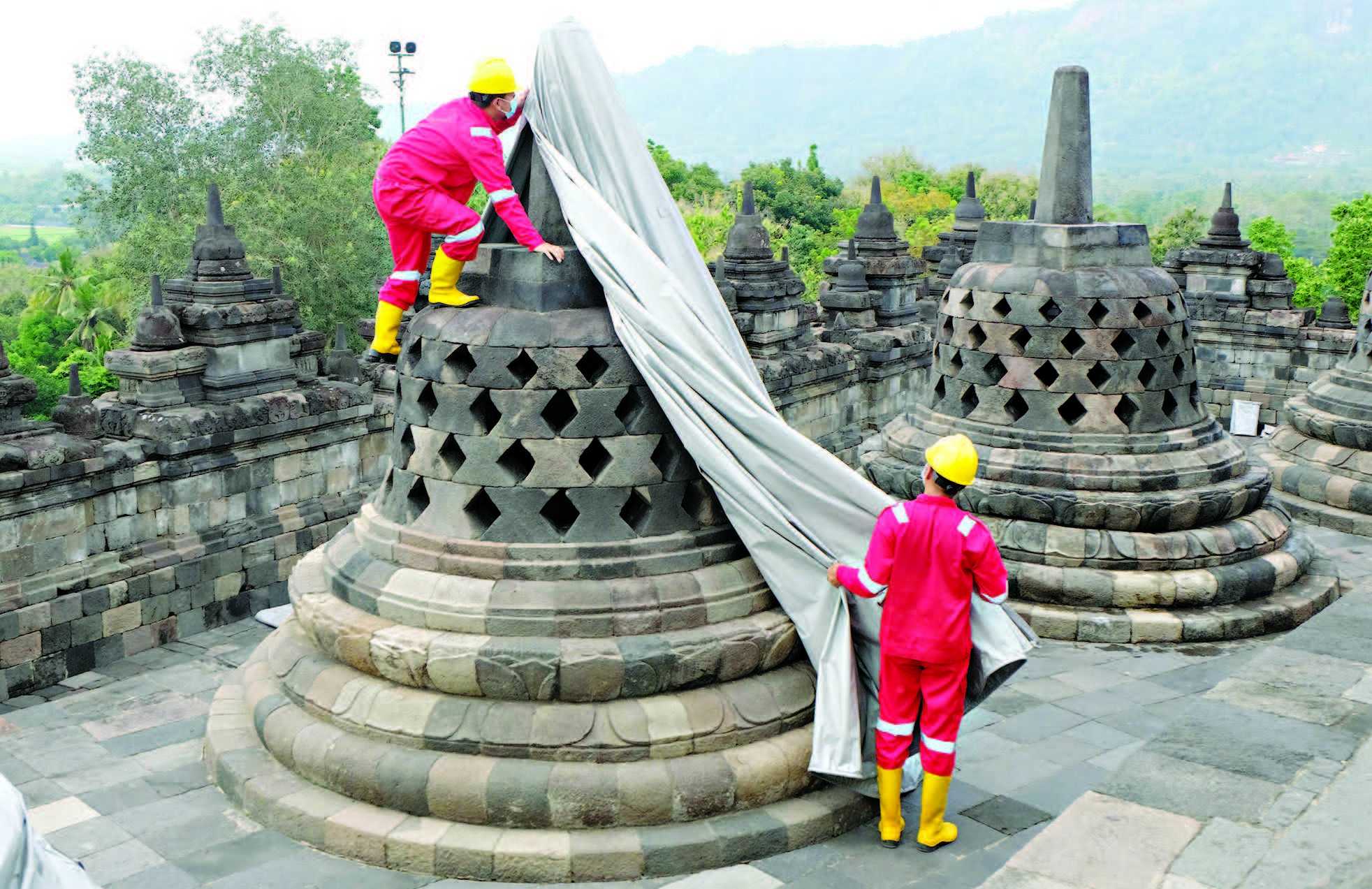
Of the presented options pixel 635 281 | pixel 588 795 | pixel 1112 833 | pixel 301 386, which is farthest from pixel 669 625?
pixel 301 386

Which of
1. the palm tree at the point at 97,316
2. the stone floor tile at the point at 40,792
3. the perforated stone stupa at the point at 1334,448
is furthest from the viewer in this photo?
the palm tree at the point at 97,316

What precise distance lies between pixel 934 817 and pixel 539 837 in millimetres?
1684

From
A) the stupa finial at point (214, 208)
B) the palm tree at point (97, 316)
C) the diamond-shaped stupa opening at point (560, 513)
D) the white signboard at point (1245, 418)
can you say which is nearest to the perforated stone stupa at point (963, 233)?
the white signboard at point (1245, 418)

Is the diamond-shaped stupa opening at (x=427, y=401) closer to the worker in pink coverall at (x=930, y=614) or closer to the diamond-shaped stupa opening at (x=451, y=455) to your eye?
the diamond-shaped stupa opening at (x=451, y=455)

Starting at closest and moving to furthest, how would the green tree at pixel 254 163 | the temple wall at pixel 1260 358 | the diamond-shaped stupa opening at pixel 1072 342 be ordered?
the diamond-shaped stupa opening at pixel 1072 342
the temple wall at pixel 1260 358
the green tree at pixel 254 163

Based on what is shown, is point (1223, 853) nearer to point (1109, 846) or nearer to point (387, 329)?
point (1109, 846)

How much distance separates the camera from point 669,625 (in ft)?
19.9

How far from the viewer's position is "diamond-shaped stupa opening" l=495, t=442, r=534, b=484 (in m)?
6.18

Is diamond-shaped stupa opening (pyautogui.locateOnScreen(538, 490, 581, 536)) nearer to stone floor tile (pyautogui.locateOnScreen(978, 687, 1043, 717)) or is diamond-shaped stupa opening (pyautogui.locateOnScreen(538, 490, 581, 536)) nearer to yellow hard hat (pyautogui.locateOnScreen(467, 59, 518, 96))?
yellow hard hat (pyautogui.locateOnScreen(467, 59, 518, 96))

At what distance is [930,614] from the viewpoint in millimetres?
5703

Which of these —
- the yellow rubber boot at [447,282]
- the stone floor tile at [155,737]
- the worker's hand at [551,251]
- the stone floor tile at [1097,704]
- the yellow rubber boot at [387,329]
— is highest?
the worker's hand at [551,251]

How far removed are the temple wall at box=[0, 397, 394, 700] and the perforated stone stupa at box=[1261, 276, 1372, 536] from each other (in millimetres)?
7700

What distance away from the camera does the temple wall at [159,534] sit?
854cm

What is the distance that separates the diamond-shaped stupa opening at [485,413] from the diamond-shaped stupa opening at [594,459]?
434mm
